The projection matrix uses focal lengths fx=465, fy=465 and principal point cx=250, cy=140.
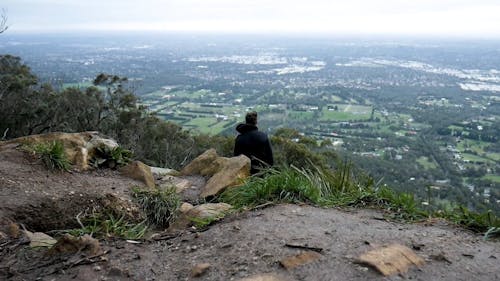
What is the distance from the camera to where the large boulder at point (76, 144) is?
23.2 feet

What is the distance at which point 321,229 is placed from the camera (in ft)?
13.0

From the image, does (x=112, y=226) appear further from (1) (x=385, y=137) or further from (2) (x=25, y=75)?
(1) (x=385, y=137)

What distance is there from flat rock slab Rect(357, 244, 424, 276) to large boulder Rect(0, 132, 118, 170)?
16.4 ft

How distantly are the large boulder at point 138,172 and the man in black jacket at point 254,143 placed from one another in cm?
154

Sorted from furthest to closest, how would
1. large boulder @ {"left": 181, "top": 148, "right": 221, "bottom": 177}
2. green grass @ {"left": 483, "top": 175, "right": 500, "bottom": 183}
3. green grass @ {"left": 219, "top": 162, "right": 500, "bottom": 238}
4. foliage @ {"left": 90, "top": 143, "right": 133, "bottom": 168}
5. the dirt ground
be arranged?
green grass @ {"left": 483, "top": 175, "right": 500, "bottom": 183} < large boulder @ {"left": 181, "top": 148, "right": 221, "bottom": 177} < foliage @ {"left": 90, "top": 143, "right": 133, "bottom": 168} < green grass @ {"left": 219, "top": 162, "right": 500, "bottom": 238} < the dirt ground

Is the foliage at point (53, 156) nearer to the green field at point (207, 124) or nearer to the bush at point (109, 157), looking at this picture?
the bush at point (109, 157)

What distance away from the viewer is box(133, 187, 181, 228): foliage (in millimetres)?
5582

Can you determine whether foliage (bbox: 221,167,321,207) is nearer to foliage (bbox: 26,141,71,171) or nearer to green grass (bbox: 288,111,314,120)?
foliage (bbox: 26,141,71,171)

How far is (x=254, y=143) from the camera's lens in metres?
7.39

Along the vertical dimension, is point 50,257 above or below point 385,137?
above

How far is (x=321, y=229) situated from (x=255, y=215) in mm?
708

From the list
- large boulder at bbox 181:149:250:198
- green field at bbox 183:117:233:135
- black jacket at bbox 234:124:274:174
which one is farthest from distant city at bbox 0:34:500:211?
large boulder at bbox 181:149:250:198

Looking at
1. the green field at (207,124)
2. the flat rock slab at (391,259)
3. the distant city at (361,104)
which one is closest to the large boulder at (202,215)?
the flat rock slab at (391,259)

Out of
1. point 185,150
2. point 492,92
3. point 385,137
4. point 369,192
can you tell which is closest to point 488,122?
point 385,137
